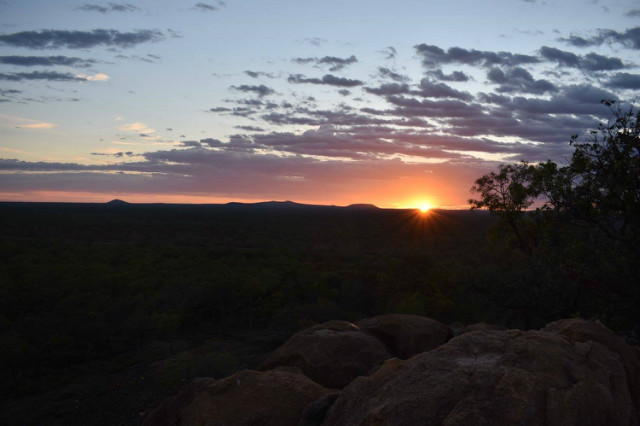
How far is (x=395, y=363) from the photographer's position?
7980mm

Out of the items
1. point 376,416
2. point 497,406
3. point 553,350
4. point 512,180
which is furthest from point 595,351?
point 512,180

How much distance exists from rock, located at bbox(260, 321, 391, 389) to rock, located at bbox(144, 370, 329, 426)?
97.7 inches

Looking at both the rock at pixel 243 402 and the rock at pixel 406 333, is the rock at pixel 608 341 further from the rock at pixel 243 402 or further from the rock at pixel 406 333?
the rock at pixel 406 333

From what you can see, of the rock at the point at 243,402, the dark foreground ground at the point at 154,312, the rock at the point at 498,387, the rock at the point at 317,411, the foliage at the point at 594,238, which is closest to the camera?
the rock at the point at 498,387

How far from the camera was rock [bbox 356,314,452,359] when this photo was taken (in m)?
14.6

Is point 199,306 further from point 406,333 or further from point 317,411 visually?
point 317,411

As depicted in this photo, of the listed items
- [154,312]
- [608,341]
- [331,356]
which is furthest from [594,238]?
[154,312]

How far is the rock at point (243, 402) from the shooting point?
26.2 ft

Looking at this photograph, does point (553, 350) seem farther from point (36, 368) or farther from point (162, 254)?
point (162, 254)

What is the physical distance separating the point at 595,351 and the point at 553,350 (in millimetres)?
1154

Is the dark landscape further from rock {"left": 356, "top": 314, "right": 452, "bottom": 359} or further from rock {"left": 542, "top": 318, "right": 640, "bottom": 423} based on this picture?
rock {"left": 542, "top": 318, "right": 640, "bottom": 423}

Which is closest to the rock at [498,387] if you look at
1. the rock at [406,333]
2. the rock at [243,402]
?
the rock at [243,402]

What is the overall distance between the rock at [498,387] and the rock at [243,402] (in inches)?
48.4

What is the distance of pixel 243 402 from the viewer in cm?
826
